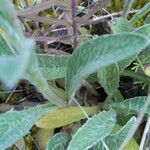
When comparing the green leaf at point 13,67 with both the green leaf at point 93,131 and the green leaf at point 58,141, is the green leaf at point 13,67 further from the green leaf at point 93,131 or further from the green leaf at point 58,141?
the green leaf at point 58,141

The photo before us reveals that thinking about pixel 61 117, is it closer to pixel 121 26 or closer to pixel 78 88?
pixel 78 88

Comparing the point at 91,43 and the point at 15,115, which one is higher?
the point at 91,43

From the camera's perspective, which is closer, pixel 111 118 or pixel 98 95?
pixel 111 118

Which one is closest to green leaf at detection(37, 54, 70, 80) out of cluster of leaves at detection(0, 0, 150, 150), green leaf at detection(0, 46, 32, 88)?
cluster of leaves at detection(0, 0, 150, 150)

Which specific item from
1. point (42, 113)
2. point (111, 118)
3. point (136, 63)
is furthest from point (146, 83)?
point (42, 113)

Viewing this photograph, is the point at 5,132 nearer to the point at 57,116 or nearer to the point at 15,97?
the point at 57,116

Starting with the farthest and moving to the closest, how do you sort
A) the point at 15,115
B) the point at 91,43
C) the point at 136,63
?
the point at 136,63 → the point at 15,115 → the point at 91,43
